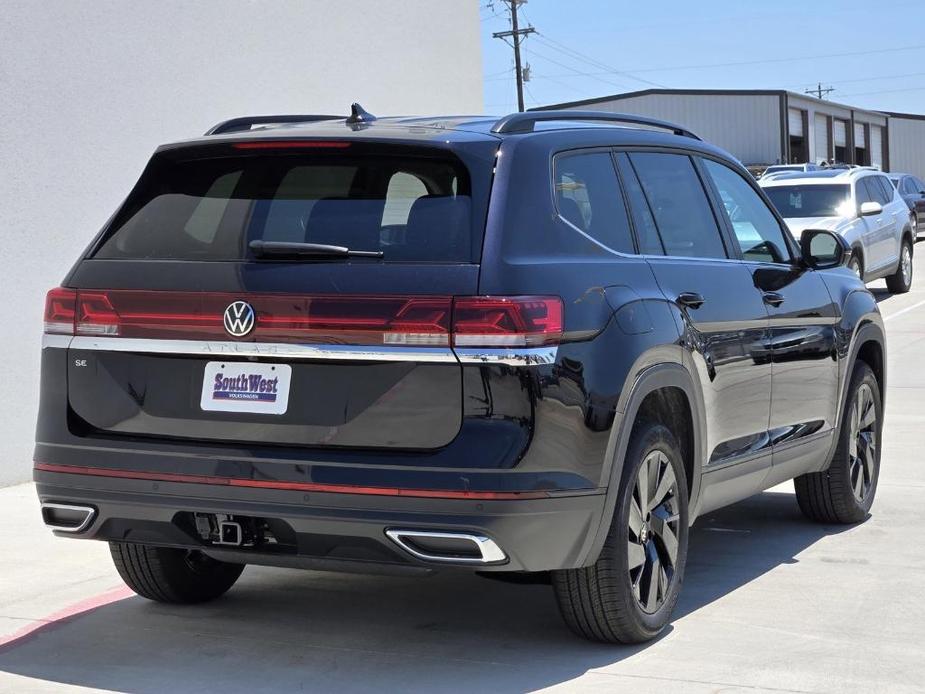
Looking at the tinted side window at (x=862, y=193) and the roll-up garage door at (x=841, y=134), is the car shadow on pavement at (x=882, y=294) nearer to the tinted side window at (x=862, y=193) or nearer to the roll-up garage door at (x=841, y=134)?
the tinted side window at (x=862, y=193)

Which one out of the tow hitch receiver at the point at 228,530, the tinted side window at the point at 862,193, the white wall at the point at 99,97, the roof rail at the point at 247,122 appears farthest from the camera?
the tinted side window at the point at 862,193

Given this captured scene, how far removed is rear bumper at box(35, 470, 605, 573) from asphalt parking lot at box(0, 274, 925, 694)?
45 cm

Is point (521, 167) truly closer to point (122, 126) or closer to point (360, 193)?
point (360, 193)

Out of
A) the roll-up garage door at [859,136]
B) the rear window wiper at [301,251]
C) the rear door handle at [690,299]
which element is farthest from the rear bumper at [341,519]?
the roll-up garage door at [859,136]

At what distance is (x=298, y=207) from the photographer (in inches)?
189

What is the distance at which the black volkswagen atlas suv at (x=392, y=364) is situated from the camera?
4.44 metres

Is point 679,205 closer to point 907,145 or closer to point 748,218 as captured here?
point 748,218

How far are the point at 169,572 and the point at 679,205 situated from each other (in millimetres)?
2447

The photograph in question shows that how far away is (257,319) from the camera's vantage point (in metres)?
4.61

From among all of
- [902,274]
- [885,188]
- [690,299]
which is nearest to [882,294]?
[902,274]

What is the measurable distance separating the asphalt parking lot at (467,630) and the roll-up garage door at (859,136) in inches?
2266

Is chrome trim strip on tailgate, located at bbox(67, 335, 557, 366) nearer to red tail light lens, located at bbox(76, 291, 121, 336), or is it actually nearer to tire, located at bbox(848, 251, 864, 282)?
red tail light lens, located at bbox(76, 291, 121, 336)

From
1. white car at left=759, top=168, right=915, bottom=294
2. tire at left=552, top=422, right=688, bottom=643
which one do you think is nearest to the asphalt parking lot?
tire at left=552, top=422, right=688, bottom=643

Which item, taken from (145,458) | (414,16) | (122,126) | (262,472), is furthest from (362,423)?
(414,16)
